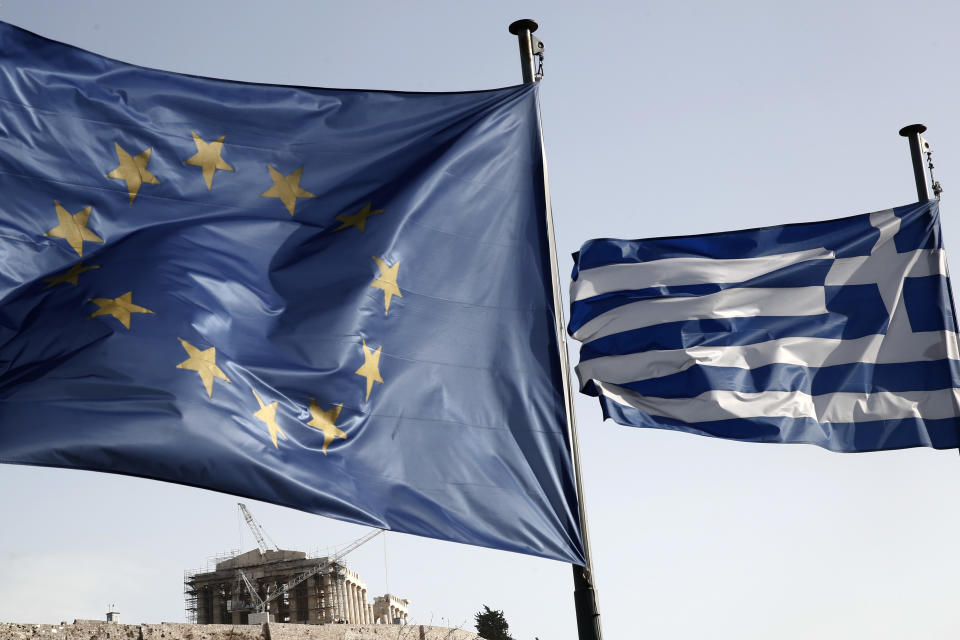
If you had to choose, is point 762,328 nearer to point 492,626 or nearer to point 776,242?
point 776,242

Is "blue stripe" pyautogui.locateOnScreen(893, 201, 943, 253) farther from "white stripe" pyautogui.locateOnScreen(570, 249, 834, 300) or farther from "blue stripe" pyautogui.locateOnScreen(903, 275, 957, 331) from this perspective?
"white stripe" pyautogui.locateOnScreen(570, 249, 834, 300)

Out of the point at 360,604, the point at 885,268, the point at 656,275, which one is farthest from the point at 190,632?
the point at 360,604

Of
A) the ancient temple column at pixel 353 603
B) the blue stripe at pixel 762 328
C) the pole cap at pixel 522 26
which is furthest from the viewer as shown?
the ancient temple column at pixel 353 603

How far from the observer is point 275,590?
4348 inches

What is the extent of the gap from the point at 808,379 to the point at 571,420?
2.51 meters

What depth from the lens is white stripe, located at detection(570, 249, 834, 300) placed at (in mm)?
8625

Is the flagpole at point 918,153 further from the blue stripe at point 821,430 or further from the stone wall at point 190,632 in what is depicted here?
the stone wall at point 190,632

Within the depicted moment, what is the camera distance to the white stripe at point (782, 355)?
27.4 feet

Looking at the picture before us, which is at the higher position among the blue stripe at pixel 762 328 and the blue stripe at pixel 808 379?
the blue stripe at pixel 762 328

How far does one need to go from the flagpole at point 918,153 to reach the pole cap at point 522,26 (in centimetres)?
348

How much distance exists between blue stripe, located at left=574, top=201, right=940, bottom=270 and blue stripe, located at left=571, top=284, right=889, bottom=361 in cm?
37

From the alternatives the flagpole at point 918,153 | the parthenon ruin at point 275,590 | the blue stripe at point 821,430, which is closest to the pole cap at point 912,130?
the flagpole at point 918,153

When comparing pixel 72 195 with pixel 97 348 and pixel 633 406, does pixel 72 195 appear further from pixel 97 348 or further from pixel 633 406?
pixel 633 406

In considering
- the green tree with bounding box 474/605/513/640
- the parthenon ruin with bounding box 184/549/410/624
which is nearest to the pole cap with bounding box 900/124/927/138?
the green tree with bounding box 474/605/513/640
